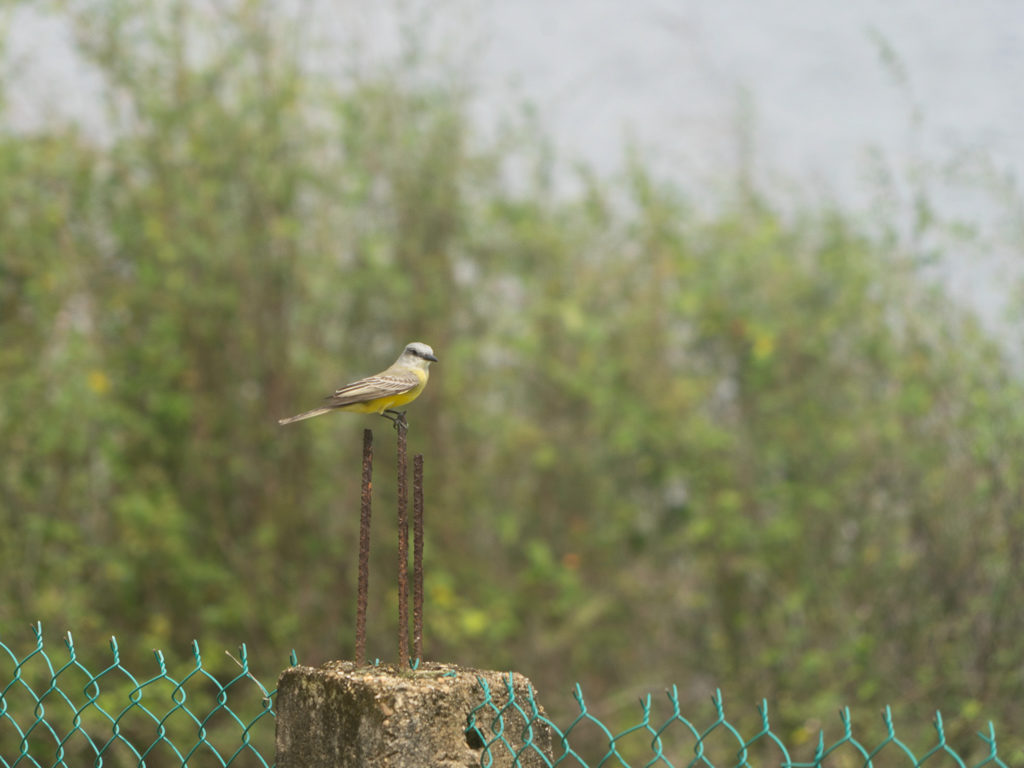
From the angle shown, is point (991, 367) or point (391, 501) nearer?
point (991, 367)

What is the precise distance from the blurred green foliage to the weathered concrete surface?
16.4 feet

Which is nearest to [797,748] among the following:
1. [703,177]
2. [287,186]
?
[703,177]

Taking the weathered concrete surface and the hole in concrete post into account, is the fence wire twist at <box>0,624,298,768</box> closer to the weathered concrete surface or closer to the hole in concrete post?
the weathered concrete surface

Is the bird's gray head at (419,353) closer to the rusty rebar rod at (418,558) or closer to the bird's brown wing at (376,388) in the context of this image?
the bird's brown wing at (376,388)

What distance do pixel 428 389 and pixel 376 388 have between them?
4.91 meters

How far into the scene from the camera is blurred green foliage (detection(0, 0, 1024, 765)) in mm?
7129

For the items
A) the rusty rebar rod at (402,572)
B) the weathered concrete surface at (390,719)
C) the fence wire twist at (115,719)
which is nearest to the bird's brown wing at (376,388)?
the rusty rebar rod at (402,572)

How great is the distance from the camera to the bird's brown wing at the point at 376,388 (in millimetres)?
2498

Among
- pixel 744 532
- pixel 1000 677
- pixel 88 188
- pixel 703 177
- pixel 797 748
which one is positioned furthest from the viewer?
pixel 703 177

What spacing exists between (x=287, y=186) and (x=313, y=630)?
305 centimetres

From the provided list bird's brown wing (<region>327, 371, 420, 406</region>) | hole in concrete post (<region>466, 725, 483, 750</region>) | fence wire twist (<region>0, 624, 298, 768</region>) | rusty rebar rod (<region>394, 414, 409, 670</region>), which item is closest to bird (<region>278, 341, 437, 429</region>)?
bird's brown wing (<region>327, 371, 420, 406</region>)

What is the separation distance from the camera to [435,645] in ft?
23.8

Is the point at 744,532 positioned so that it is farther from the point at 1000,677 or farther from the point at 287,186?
the point at 287,186

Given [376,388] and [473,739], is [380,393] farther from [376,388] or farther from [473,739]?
[473,739]
